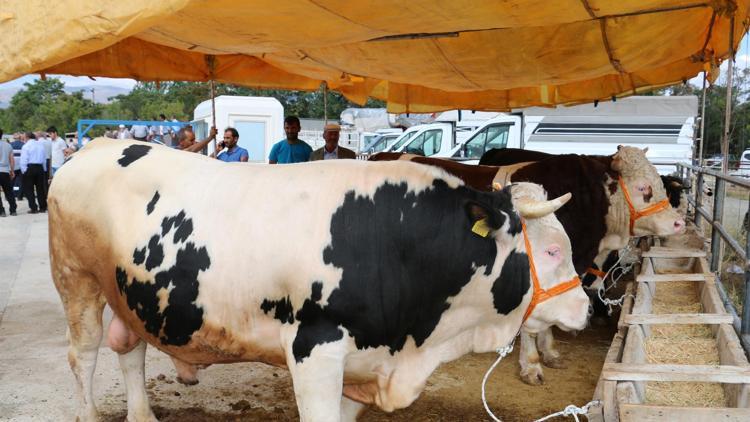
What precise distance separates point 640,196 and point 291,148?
13.4 feet

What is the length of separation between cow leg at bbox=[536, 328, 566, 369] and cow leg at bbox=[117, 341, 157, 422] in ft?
10.2

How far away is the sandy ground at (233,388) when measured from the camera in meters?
4.33

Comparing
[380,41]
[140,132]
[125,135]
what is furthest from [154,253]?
[140,132]

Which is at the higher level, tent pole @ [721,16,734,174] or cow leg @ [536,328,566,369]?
tent pole @ [721,16,734,174]

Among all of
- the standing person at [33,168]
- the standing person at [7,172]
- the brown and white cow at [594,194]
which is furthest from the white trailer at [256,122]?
the brown and white cow at [594,194]

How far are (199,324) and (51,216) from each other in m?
1.29

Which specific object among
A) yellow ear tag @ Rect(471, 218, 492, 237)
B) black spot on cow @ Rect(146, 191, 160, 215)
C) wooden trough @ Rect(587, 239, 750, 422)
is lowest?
wooden trough @ Rect(587, 239, 750, 422)

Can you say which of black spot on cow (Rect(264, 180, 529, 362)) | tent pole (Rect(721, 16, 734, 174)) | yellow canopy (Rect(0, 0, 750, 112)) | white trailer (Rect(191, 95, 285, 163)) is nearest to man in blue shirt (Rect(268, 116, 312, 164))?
yellow canopy (Rect(0, 0, 750, 112))

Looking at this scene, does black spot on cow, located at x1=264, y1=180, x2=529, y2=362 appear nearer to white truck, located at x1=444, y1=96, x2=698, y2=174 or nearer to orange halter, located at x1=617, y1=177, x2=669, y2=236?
orange halter, located at x1=617, y1=177, x2=669, y2=236

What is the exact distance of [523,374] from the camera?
16.5 ft

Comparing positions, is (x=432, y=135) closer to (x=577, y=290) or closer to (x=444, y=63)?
(x=444, y=63)

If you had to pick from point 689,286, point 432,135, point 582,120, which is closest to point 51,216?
point 689,286

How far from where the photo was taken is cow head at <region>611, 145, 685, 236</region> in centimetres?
548

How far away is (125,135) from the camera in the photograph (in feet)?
60.3
